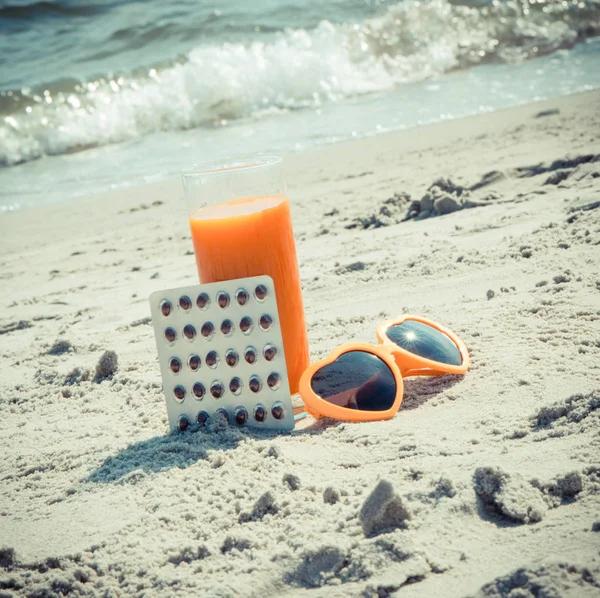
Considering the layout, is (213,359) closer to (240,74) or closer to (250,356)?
(250,356)

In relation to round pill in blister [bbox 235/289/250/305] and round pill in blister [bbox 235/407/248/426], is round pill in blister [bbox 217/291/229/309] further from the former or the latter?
round pill in blister [bbox 235/407/248/426]

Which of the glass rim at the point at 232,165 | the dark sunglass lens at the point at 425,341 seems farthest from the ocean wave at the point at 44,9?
the dark sunglass lens at the point at 425,341

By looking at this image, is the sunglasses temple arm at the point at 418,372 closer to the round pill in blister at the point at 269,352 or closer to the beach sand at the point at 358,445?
the beach sand at the point at 358,445

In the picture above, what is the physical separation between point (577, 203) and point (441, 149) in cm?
229

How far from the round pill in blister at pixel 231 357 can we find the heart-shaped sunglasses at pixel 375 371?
0.67 ft

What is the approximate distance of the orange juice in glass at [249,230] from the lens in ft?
6.48

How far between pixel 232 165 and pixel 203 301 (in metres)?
0.45

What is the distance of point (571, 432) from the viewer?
168 centimetres

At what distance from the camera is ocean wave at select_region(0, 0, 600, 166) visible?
899 centimetres

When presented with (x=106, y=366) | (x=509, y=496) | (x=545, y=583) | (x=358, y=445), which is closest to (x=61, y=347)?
(x=106, y=366)

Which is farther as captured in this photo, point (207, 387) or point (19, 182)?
point (19, 182)

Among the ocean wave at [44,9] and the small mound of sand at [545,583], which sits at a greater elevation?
the ocean wave at [44,9]

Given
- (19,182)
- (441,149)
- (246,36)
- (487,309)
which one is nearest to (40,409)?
(487,309)

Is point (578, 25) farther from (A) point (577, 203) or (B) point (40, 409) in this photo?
(B) point (40, 409)
